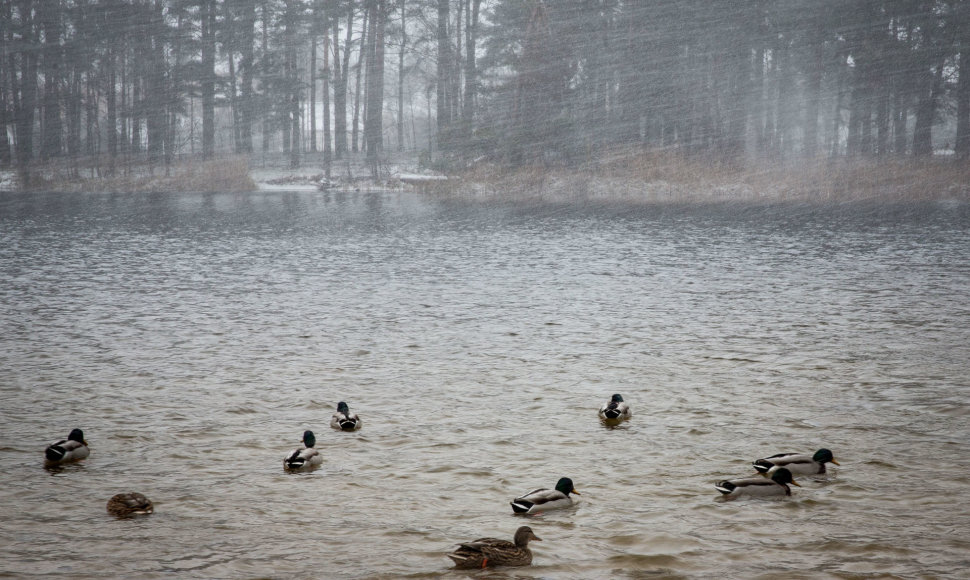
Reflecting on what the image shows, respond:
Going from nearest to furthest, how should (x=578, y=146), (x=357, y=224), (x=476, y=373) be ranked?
(x=476, y=373)
(x=357, y=224)
(x=578, y=146)

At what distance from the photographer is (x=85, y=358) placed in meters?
13.5

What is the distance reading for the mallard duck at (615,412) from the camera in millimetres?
10477

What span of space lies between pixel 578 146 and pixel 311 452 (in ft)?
153

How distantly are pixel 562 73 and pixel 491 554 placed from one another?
4771 cm

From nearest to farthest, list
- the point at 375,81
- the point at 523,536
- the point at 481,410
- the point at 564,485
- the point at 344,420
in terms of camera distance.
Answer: the point at 523,536 → the point at 564,485 → the point at 344,420 → the point at 481,410 → the point at 375,81

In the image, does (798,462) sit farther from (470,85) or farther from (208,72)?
(208,72)

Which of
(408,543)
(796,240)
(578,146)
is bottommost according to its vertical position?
(408,543)

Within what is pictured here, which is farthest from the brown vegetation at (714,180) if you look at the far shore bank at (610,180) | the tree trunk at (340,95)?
the tree trunk at (340,95)

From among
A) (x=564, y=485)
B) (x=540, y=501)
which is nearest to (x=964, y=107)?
(x=564, y=485)

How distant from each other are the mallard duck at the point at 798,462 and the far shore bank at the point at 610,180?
38.7m

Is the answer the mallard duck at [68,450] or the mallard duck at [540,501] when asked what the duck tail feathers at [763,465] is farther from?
the mallard duck at [68,450]

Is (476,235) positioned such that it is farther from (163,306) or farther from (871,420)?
(871,420)

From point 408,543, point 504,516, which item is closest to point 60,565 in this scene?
point 408,543

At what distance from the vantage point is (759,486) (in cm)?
822
